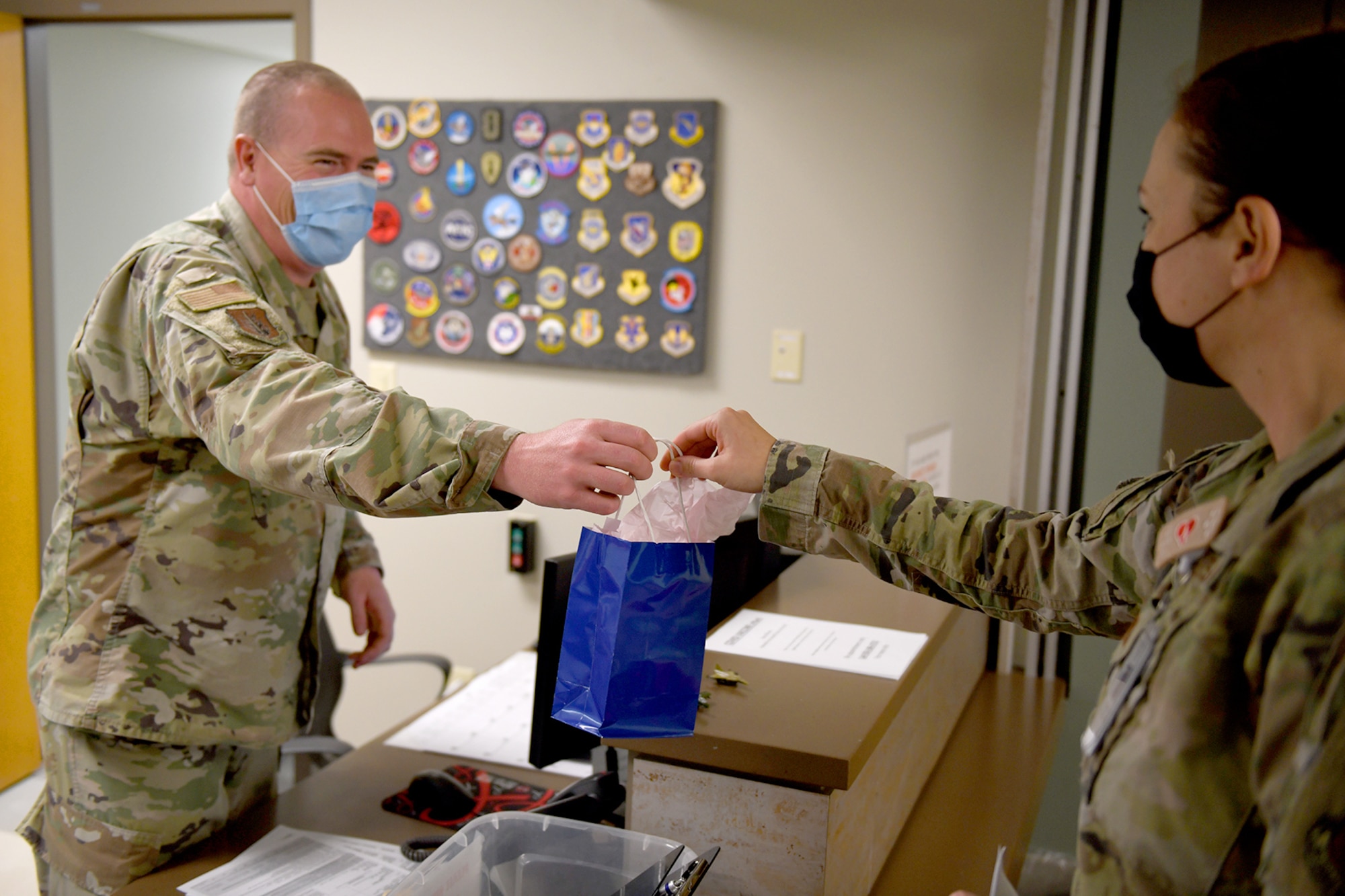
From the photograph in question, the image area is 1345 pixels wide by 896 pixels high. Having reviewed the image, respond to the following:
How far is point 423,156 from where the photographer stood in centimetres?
290

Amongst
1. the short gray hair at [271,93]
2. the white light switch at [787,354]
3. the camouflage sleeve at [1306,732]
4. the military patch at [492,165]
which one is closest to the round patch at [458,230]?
the military patch at [492,165]

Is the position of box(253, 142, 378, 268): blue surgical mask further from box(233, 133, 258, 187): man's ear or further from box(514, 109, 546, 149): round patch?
box(514, 109, 546, 149): round patch

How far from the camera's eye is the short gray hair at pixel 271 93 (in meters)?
1.52

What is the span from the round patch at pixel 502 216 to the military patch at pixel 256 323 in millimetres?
1770

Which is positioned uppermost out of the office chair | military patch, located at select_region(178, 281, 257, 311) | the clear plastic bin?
military patch, located at select_region(178, 281, 257, 311)

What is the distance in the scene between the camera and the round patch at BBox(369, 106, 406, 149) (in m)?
2.91

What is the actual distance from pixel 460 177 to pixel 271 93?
138 cm

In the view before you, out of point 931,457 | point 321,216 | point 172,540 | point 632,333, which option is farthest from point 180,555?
point 632,333

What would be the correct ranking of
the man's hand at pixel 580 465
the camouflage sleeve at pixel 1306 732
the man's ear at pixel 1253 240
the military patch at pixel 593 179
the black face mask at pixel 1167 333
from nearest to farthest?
the camouflage sleeve at pixel 1306 732
the man's ear at pixel 1253 240
the black face mask at pixel 1167 333
the man's hand at pixel 580 465
the military patch at pixel 593 179

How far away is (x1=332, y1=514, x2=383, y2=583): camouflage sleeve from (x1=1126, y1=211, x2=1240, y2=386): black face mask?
1.31 m

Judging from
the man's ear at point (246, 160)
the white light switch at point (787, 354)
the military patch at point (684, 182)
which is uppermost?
the military patch at point (684, 182)

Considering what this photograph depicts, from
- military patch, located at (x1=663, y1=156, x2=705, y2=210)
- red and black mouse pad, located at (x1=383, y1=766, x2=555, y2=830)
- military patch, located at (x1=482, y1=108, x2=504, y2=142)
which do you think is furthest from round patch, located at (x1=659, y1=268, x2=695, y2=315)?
red and black mouse pad, located at (x1=383, y1=766, x2=555, y2=830)

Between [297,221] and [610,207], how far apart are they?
1368 mm

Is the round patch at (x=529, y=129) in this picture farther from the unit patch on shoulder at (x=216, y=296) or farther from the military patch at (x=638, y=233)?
the unit patch on shoulder at (x=216, y=296)
